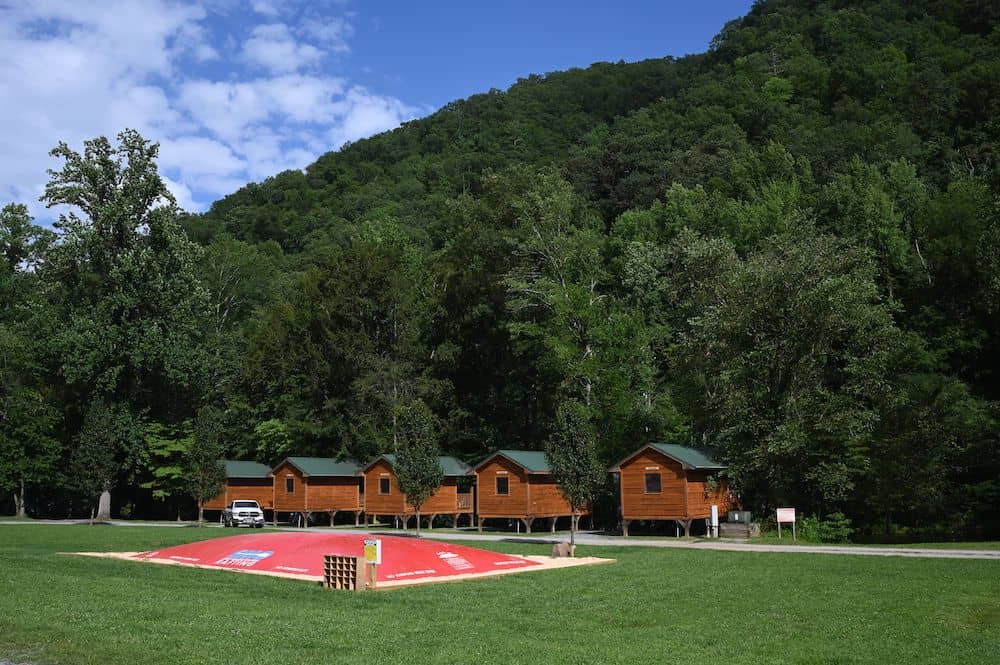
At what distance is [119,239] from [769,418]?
4018cm

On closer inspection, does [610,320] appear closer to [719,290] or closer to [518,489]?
[719,290]

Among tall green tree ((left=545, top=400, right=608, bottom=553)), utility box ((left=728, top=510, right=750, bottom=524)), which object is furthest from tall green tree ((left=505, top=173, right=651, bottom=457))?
tall green tree ((left=545, top=400, right=608, bottom=553))

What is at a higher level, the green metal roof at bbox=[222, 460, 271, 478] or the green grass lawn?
the green metal roof at bbox=[222, 460, 271, 478]

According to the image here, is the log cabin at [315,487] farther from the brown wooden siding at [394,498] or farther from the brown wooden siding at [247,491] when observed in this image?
the brown wooden siding at [394,498]

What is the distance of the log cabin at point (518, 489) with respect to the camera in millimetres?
44656

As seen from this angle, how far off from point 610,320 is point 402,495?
583 inches

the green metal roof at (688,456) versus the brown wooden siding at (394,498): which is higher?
the green metal roof at (688,456)

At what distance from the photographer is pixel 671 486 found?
39.7 metres

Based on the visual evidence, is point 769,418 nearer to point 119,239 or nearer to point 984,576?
point 984,576

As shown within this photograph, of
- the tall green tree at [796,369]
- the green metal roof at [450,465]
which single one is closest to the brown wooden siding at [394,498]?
the green metal roof at [450,465]

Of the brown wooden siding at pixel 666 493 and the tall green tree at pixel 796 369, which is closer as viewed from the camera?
the tall green tree at pixel 796 369

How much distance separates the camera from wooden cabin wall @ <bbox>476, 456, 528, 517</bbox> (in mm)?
44781

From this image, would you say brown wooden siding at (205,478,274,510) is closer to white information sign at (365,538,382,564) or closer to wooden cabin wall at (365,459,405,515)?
wooden cabin wall at (365,459,405,515)

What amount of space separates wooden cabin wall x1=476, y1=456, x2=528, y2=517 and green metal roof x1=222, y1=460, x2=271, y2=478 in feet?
54.5
